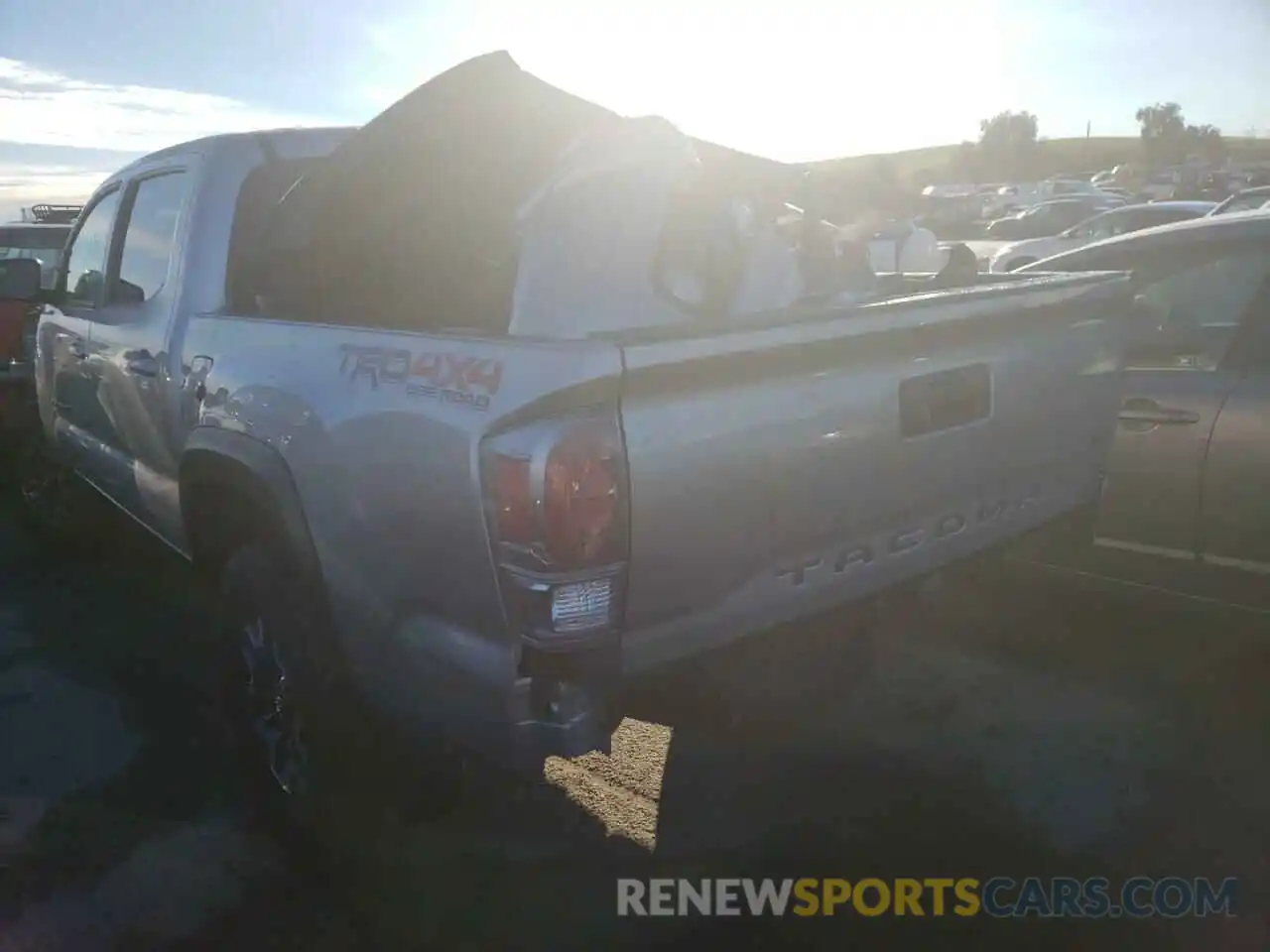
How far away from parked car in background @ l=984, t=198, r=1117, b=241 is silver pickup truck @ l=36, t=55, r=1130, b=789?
77.3 ft

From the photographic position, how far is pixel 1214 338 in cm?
434

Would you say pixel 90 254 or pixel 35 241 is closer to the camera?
pixel 90 254

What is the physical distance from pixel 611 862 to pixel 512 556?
1421 millimetres

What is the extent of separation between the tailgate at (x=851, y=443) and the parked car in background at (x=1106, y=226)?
1263 centimetres

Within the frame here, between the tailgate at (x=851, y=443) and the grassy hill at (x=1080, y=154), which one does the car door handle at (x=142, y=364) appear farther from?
the grassy hill at (x=1080, y=154)

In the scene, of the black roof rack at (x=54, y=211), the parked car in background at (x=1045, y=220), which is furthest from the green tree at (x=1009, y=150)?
the black roof rack at (x=54, y=211)

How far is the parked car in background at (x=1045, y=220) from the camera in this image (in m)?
26.1

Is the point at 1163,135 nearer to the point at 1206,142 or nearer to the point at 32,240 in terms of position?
the point at 1206,142

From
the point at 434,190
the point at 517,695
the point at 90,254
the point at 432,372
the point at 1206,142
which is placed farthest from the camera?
the point at 1206,142

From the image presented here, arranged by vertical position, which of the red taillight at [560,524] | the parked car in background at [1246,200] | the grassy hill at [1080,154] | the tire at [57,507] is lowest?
the tire at [57,507]

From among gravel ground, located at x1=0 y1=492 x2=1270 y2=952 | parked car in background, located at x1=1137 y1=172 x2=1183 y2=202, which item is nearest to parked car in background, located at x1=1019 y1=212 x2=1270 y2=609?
gravel ground, located at x1=0 y1=492 x2=1270 y2=952

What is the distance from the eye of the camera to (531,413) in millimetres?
2348

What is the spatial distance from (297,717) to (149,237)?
2.27 m

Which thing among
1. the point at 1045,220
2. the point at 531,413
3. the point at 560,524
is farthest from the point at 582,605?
the point at 1045,220
